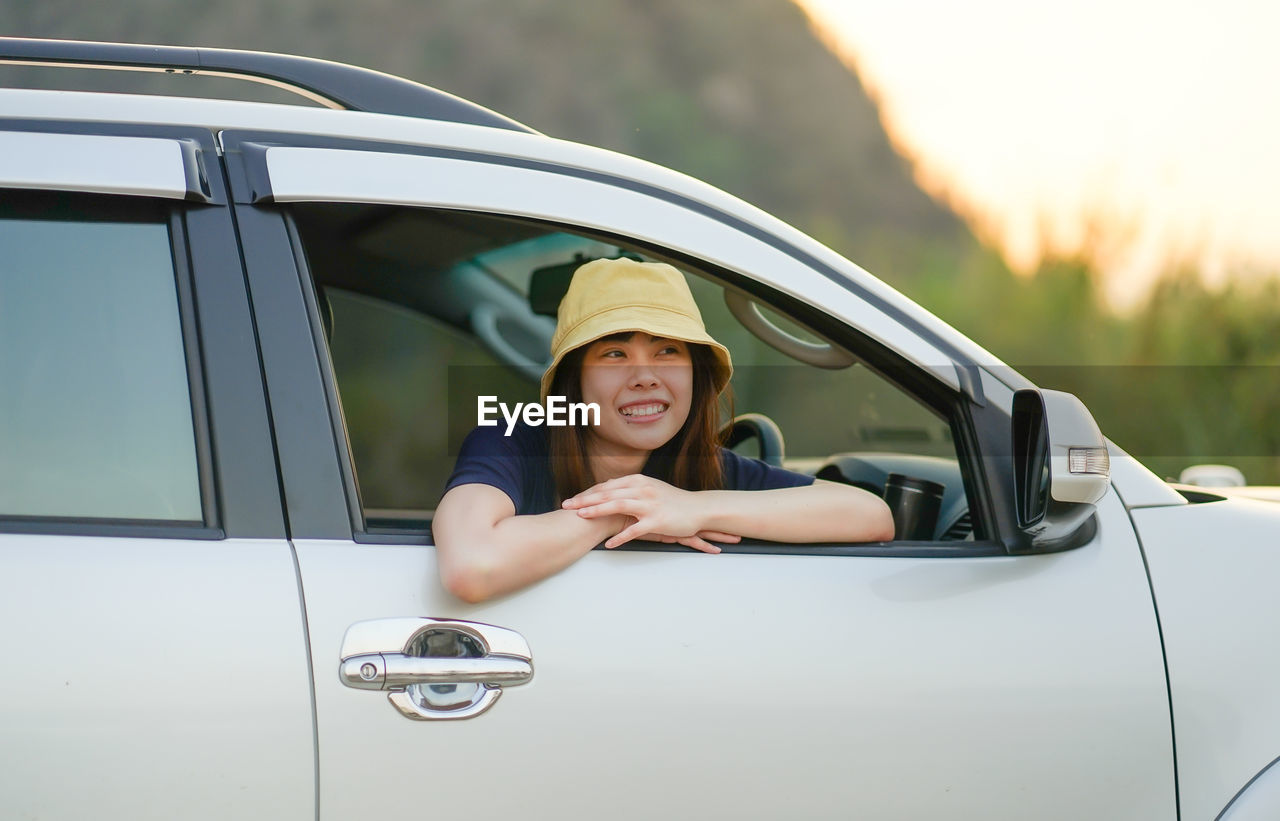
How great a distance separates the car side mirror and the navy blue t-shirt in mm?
565

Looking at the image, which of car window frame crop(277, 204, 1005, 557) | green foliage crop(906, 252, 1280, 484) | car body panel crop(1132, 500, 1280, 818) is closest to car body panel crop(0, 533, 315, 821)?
car window frame crop(277, 204, 1005, 557)

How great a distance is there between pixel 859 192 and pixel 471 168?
330 inches

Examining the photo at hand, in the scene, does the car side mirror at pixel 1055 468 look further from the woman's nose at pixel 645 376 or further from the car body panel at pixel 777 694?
the woman's nose at pixel 645 376

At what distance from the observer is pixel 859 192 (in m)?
9.62

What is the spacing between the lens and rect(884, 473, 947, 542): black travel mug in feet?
6.69

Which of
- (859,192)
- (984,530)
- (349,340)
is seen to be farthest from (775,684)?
(859,192)

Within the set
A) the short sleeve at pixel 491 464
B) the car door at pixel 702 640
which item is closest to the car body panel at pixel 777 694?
the car door at pixel 702 640

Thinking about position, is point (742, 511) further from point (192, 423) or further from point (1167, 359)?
point (1167, 359)

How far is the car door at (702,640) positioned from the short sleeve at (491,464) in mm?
172

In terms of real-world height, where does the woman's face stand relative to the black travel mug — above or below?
above

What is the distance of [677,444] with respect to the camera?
2123 mm

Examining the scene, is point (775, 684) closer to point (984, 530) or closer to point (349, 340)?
point (984, 530)

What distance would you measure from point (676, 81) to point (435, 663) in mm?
8527

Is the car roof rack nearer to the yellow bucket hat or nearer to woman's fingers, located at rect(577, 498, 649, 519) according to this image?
the yellow bucket hat
